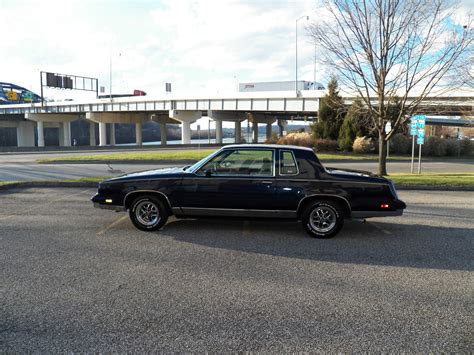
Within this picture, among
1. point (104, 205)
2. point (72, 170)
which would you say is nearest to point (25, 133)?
point (72, 170)

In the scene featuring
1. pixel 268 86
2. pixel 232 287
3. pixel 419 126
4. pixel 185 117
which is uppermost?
pixel 268 86

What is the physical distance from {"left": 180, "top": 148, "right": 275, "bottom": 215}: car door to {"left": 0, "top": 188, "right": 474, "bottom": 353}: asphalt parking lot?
538 millimetres

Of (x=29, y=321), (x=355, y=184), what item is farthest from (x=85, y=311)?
(x=355, y=184)

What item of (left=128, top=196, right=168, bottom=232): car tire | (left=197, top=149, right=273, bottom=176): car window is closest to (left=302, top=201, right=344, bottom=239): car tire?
(left=197, top=149, right=273, bottom=176): car window

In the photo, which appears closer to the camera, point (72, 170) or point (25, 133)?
point (72, 170)

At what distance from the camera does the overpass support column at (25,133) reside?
266 ft

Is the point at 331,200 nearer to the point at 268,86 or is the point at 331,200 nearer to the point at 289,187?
the point at 289,187

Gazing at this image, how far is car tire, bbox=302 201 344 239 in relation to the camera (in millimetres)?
6445

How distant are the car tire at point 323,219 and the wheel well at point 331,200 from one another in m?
0.05

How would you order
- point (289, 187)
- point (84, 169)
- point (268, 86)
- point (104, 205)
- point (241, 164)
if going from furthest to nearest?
point (268, 86) → point (84, 169) → point (104, 205) → point (241, 164) → point (289, 187)

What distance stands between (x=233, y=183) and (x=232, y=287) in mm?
2374

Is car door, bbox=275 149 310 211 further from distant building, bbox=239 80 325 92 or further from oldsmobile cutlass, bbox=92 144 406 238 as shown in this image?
distant building, bbox=239 80 325 92

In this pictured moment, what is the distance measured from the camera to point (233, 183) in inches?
254

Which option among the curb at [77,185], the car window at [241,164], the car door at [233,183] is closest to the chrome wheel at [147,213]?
the car door at [233,183]
